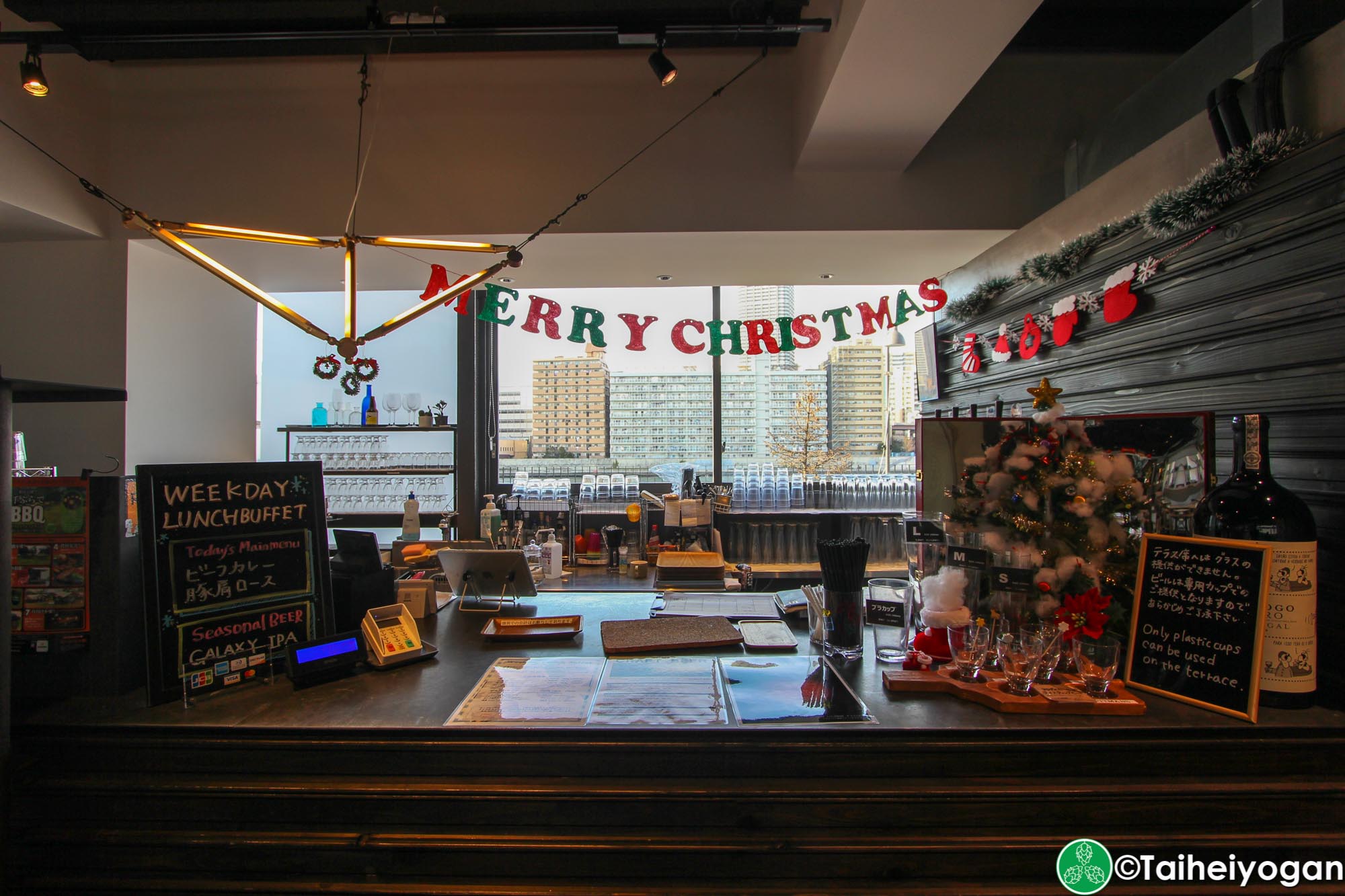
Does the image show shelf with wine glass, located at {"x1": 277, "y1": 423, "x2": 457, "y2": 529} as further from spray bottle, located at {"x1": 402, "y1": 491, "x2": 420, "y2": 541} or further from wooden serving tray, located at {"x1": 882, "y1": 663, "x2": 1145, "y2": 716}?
wooden serving tray, located at {"x1": 882, "y1": 663, "x2": 1145, "y2": 716}

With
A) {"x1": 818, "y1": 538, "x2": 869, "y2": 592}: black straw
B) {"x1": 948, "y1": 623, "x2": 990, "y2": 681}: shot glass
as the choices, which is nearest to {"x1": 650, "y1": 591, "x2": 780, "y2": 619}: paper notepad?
{"x1": 818, "y1": 538, "x2": 869, "y2": 592}: black straw

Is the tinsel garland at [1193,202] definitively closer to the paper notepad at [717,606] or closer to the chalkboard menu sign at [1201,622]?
the chalkboard menu sign at [1201,622]

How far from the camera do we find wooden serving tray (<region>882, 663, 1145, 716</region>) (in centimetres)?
145

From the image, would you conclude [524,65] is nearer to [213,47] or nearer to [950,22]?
[213,47]

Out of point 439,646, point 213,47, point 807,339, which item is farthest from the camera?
point 807,339

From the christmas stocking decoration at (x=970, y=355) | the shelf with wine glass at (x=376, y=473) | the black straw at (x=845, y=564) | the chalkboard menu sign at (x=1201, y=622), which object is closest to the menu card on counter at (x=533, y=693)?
the black straw at (x=845, y=564)

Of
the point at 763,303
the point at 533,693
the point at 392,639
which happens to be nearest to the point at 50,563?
the point at 392,639

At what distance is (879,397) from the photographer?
16.5 feet

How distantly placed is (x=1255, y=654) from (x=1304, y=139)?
3.93ft

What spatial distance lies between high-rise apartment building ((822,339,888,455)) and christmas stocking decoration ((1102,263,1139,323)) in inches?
108

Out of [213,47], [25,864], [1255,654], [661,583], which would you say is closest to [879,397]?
[661,583]

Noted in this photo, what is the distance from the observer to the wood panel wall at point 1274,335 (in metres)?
1.49

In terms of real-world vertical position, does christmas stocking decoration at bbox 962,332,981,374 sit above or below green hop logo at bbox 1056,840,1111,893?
above

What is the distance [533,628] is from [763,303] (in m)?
3.45
